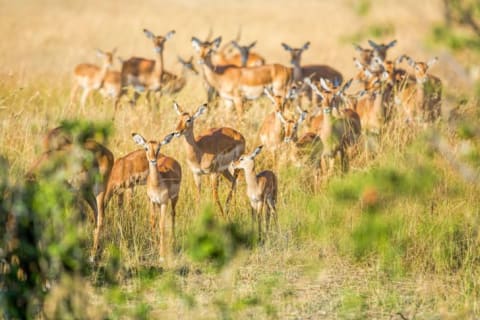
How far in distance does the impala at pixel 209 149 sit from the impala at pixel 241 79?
402cm

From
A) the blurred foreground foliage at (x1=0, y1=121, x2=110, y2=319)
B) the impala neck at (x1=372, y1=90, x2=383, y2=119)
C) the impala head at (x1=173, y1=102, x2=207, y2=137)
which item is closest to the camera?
the blurred foreground foliage at (x1=0, y1=121, x2=110, y2=319)

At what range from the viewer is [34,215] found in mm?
4262

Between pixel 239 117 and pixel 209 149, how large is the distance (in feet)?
5.08

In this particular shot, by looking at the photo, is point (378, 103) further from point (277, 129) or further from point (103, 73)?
point (103, 73)

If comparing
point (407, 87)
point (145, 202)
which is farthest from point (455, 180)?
point (407, 87)

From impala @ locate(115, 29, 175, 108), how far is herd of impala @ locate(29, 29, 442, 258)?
15mm

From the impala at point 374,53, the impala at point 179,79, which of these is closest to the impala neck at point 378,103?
the impala at point 374,53

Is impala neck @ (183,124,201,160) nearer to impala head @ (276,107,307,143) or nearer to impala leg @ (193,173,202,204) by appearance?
impala leg @ (193,173,202,204)

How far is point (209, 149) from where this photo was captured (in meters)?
8.18

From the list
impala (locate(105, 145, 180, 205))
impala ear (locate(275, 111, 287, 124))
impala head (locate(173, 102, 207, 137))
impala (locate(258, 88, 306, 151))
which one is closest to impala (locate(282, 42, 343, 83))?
impala (locate(258, 88, 306, 151))

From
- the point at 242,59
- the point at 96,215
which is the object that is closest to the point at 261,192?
the point at 96,215

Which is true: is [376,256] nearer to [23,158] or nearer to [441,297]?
[441,297]

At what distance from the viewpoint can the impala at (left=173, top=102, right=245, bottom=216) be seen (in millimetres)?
8016

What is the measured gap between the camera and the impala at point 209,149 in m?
8.02
